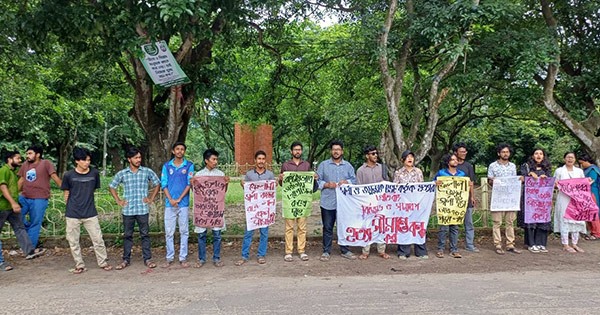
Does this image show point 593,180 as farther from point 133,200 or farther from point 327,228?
point 133,200

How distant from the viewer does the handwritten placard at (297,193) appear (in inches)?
262

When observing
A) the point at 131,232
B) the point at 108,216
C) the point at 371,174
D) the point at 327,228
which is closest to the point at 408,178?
the point at 371,174

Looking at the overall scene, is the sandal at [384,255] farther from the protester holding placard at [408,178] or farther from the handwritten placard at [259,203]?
the handwritten placard at [259,203]

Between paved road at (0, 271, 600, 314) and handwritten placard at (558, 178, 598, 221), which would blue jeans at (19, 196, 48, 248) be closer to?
paved road at (0, 271, 600, 314)

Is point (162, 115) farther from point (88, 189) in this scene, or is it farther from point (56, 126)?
point (56, 126)

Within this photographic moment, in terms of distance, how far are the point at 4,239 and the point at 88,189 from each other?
2.65m

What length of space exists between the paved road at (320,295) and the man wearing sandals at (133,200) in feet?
2.33

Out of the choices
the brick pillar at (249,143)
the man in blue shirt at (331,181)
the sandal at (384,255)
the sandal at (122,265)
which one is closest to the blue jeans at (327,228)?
the man in blue shirt at (331,181)

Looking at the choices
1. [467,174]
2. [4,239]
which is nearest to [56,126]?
[4,239]

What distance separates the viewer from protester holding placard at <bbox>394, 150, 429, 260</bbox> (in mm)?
6680

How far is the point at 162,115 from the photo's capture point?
8477mm

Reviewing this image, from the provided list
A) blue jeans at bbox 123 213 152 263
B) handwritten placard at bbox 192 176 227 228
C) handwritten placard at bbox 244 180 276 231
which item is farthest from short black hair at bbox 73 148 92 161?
handwritten placard at bbox 244 180 276 231

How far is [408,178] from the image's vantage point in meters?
6.82

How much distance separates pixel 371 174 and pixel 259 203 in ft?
6.09
